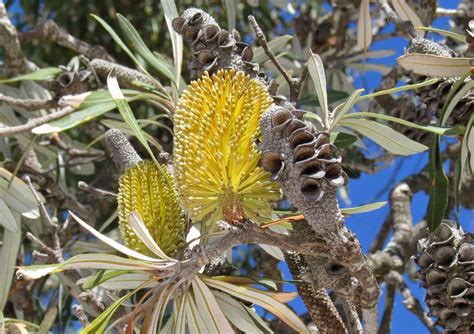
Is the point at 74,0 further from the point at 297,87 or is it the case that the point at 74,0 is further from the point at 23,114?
the point at 297,87

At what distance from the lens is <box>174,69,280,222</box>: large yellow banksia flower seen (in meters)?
0.73

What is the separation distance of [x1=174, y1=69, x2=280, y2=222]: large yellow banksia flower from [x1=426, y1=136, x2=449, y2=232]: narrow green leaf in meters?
0.17

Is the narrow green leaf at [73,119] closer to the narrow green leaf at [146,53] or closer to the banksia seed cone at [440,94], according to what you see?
the narrow green leaf at [146,53]

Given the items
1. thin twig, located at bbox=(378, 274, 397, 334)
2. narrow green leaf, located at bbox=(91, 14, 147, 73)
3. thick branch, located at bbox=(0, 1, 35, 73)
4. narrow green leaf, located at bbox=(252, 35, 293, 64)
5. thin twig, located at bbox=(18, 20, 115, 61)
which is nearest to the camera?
narrow green leaf, located at bbox=(91, 14, 147, 73)

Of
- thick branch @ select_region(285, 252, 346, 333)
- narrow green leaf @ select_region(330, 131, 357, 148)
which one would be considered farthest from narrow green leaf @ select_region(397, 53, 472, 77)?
thick branch @ select_region(285, 252, 346, 333)

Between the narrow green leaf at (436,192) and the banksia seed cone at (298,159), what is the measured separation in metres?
0.16

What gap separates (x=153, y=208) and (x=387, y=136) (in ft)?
0.76

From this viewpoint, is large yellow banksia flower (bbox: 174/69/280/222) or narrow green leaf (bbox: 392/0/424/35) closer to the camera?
large yellow banksia flower (bbox: 174/69/280/222)

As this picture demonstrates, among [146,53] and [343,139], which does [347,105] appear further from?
[146,53]

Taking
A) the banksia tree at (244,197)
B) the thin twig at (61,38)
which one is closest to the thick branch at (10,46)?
the thin twig at (61,38)

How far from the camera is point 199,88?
79 cm

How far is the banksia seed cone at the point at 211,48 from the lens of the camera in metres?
0.86

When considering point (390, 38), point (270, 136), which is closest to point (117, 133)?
point (270, 136)

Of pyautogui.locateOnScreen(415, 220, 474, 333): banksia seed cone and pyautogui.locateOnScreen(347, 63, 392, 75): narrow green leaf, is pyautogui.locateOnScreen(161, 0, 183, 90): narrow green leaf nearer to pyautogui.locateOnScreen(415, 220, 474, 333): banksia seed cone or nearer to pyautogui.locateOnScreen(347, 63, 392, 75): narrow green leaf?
pyautogui.locateOnScreen(415, 220, 474, 333): banksia seed cone
